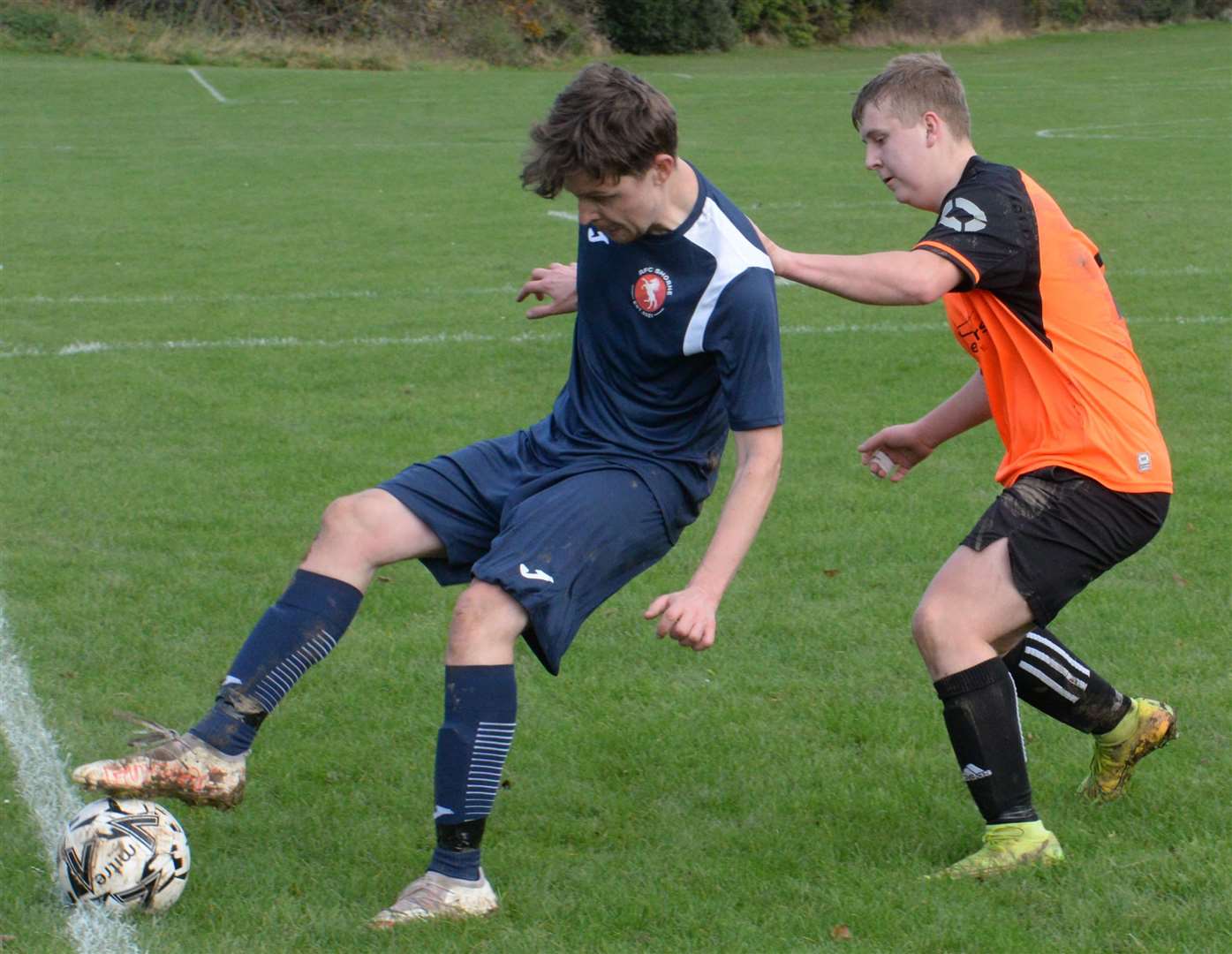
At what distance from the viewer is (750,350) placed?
3.71 m

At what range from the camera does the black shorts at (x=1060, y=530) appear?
12.8 feet

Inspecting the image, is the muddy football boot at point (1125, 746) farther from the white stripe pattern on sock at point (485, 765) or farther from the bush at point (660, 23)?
the bush at point (660, 23)

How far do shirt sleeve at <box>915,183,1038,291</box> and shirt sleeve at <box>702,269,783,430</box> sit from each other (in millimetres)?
434

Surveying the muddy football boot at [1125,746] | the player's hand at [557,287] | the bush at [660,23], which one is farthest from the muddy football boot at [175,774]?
the bush at [660,23]

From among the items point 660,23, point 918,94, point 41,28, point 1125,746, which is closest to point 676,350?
point 918,94

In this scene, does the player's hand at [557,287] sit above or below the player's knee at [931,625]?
above

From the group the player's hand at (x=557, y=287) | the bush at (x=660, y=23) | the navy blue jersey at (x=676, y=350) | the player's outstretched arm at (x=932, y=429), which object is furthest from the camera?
the bush at (x=660, y=23)

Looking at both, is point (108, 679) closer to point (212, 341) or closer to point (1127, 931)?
point (1127, 931)

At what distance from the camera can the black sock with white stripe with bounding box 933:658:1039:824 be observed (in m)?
3.98

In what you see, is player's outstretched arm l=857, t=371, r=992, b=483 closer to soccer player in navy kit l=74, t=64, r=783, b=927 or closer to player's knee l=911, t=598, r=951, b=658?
player's knee l=911, t=598, r=951, b=658

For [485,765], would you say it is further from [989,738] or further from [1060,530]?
[1060,530]

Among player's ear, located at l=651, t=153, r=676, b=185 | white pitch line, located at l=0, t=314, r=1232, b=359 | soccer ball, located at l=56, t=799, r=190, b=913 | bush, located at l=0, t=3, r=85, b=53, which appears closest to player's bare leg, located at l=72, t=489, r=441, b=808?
soccer ball, located at l=56, t=799, r=190, b=913

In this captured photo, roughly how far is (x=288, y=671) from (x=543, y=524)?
69cm

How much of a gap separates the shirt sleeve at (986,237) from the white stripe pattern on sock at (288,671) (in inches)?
67.1
